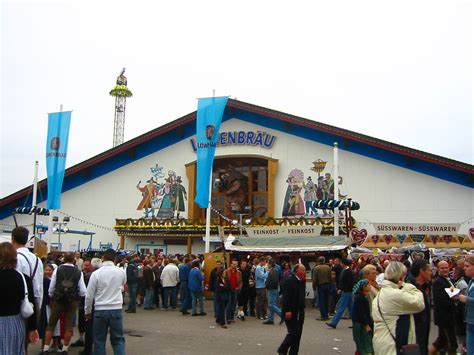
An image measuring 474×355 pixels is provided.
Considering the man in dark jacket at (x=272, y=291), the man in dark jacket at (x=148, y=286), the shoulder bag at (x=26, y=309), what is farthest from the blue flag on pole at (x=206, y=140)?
the shoulder bag at (x=26, y=309)

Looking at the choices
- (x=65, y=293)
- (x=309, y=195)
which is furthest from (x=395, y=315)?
(x=309, y=195)

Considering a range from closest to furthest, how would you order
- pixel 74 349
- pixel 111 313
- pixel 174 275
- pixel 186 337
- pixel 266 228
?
1. pixel 111 313
2. pixel 74 349
3. pixel 186 337
4. pixel 174 275
5. pixel 266 228

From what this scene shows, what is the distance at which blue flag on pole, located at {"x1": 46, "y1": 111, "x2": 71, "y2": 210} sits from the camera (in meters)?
24.2

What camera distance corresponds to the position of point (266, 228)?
69.0ft

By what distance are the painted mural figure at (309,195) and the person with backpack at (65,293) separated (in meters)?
20.3

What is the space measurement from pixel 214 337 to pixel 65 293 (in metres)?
3.99

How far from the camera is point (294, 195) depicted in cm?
2881

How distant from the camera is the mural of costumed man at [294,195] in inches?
1125

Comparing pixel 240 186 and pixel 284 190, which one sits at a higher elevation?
pixel 240 186

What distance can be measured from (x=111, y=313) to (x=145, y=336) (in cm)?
433

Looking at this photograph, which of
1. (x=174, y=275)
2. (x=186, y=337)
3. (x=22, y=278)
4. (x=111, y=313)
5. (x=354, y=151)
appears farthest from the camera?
(x=354, y=151)

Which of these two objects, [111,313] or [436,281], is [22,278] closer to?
[111,313]

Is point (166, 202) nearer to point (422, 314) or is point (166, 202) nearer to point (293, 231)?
point (293, 231)

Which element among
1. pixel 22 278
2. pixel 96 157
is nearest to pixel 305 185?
pixel 96 157
